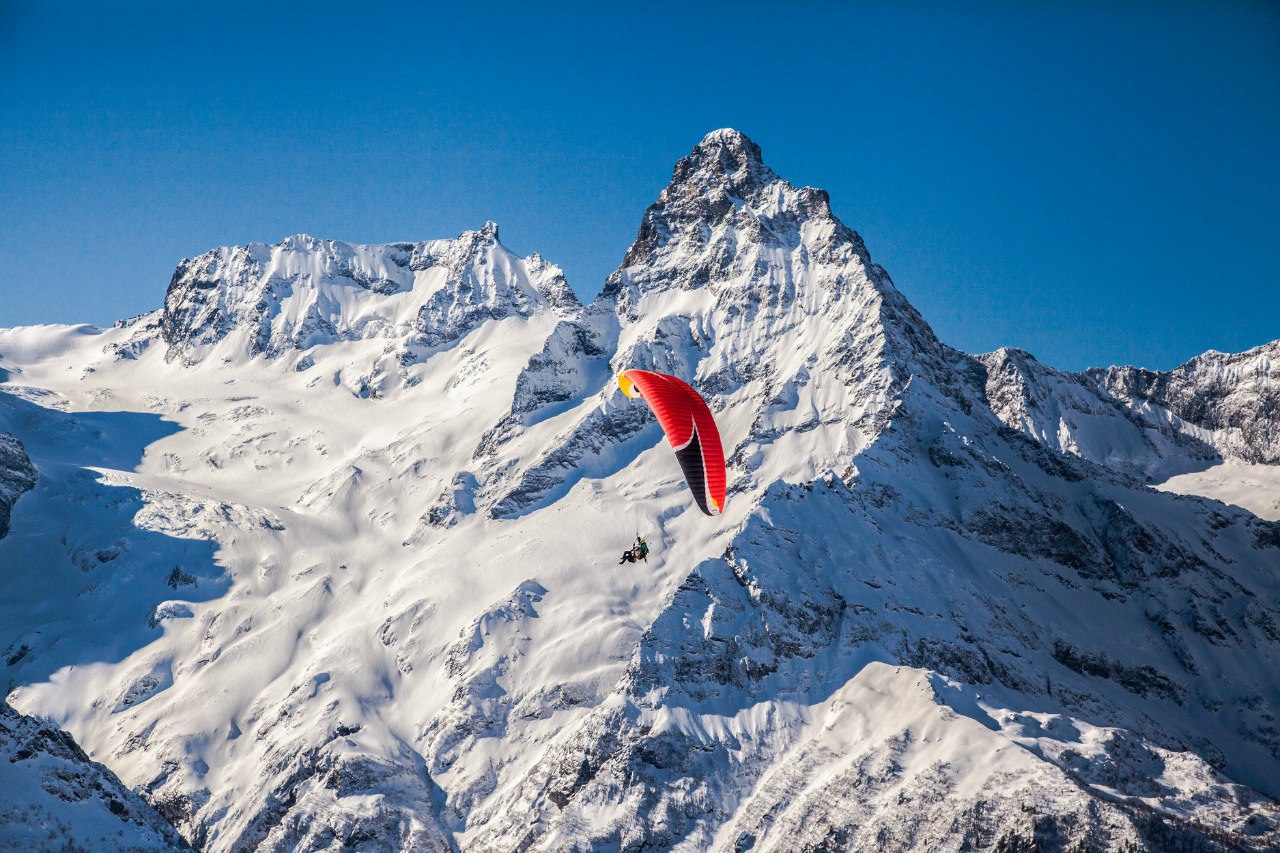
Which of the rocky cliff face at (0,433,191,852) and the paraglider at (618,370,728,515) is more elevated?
the paraglider at (618,370,728,515)

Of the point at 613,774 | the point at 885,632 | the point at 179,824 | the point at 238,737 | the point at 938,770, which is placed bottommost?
the point at 179,824

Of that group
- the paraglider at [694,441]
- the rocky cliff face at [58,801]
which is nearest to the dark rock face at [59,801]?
the rocky cliff face at [58,801]

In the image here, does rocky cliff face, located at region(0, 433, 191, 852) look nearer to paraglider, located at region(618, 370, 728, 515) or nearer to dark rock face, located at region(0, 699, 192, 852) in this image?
dark rock face, located at region(0, 699, 192, 852)

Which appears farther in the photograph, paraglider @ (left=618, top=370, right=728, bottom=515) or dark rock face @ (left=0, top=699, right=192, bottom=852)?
paraglider @ (left=618, top=370, right=728, bottom=515)

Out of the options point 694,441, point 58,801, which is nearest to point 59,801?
point 58,801

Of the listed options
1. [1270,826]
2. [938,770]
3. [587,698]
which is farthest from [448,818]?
[1270,826]

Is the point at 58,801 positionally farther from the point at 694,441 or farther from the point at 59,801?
the point at 694,441

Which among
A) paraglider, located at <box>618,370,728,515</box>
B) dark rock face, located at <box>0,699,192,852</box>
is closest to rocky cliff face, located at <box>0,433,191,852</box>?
dark rock face, located at <box>0,699,192,852</box>

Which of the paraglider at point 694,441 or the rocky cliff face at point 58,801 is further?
the paraglider at point 694,441

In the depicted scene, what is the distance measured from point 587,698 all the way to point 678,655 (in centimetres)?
2322

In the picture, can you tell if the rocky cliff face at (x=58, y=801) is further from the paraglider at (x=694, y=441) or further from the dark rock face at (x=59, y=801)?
the paraglider at (x=694, y=441)

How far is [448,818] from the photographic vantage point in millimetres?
165500

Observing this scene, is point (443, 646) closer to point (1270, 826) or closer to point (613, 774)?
point (613, 774)

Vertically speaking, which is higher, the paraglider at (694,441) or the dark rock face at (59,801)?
the paraglider at (694,441)
